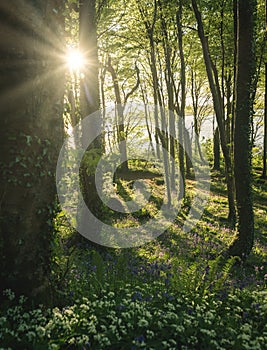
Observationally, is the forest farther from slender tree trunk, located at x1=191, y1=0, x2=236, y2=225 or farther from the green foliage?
slender tree trunk, located at x1=191, y1=0, x2=236, y2=225

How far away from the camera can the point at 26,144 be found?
14.1 ft

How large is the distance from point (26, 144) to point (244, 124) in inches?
266

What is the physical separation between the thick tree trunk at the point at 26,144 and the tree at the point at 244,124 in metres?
6.06

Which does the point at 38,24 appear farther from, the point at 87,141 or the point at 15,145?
the point at 87,141

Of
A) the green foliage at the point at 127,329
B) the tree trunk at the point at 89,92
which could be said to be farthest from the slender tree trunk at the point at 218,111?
the green foliage at the point at 127,329

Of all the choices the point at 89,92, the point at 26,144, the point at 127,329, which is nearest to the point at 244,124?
the point at 89,92

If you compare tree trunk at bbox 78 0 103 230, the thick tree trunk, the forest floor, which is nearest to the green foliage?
the forest floor

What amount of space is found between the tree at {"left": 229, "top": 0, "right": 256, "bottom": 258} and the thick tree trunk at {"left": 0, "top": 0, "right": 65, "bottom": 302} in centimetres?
606

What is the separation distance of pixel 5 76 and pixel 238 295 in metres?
4.75

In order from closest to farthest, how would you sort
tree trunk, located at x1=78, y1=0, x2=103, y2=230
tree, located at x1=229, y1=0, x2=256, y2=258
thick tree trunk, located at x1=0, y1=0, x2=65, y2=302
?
thick tree trunk, located at x1=0, y1=0, x2=65, y2=302 < tree, located at x1=229, y1=0, x2=256, y2=258 < tree trunk, located at x1=78, y1=0, x2=103, y2=230

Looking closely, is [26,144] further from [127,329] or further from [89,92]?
[89,92]

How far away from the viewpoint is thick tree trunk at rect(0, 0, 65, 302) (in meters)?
4.27

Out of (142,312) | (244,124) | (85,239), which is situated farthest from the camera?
(85,239)

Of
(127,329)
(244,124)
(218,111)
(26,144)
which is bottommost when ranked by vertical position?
(127,329)
